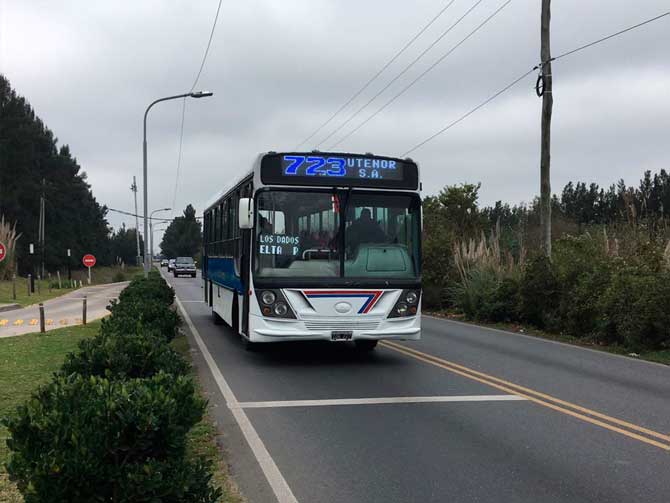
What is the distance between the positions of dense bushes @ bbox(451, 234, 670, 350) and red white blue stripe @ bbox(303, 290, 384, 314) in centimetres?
603

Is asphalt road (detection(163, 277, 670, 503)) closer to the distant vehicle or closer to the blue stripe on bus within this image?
the blue stripe on bus

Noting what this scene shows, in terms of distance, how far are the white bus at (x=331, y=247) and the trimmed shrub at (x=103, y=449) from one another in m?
6.11

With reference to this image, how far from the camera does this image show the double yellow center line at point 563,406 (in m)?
6.78

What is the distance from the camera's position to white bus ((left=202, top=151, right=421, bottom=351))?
1041 cm

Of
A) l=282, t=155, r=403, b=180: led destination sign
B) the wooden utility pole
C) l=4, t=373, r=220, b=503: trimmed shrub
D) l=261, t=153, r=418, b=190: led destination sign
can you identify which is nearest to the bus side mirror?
l=261, t=153, r=418, b=190: led destination sign

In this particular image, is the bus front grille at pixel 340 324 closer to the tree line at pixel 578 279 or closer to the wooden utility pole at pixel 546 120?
the tree line at pixel 578 279

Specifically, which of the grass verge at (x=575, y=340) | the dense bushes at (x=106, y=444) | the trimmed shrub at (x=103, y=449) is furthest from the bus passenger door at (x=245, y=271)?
the grass verge at (x=575, y=340)

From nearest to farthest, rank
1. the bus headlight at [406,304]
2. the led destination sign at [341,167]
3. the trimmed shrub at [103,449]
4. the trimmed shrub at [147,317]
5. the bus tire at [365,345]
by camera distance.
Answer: the trimmed shrub at [103,449]
the trimmed shrub at [147,317]
the led destination sign at [341,167]
the bus headlight at [406,304]
the bus tire at [365,345]

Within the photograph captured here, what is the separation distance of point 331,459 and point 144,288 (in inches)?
A: 401

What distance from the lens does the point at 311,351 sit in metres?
12.7

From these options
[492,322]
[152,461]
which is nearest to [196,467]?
[152,461]

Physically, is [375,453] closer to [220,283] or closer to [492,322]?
[220,283]

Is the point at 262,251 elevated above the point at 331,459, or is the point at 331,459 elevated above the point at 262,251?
the point at 262,251

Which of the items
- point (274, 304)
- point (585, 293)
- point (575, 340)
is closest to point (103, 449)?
point (274, 304)
